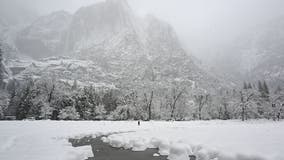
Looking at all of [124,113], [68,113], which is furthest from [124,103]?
[68,113]

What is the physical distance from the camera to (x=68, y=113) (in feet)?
202

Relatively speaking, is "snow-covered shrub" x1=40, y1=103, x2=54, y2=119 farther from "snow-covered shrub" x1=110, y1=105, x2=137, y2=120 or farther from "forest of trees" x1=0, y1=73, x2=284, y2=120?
"snow-covered shrub" x1=110, y1=105, x2=137, y2=120

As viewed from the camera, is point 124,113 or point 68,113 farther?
point 124,113

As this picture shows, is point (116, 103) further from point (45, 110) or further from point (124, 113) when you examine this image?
point (45, 110)

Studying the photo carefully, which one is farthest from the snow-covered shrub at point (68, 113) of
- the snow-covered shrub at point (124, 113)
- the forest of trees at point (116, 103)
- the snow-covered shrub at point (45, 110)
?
the snow-covered shrub at point (124, 113)

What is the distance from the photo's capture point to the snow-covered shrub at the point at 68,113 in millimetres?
60237

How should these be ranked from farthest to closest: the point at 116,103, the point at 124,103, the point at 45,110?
the point at 116,103
the point at 124,103
the point at 45,110

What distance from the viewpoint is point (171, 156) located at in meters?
14.9

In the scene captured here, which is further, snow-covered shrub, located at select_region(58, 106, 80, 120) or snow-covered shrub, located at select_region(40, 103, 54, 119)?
snow-covered shrub, located at select_region(58, 106, 80, 120)

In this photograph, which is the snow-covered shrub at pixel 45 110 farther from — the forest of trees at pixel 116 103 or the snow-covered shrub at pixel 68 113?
the snow-covered shrub at pixel 68 113

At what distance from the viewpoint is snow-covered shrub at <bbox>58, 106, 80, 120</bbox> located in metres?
60.2

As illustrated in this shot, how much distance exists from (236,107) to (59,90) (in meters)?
62.1

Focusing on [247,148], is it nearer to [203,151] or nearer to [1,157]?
[203,151]

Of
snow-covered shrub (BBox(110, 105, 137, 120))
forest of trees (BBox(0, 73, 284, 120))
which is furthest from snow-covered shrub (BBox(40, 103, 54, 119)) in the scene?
snow-covered shrub (BBox(110, 105, 137, 120))
